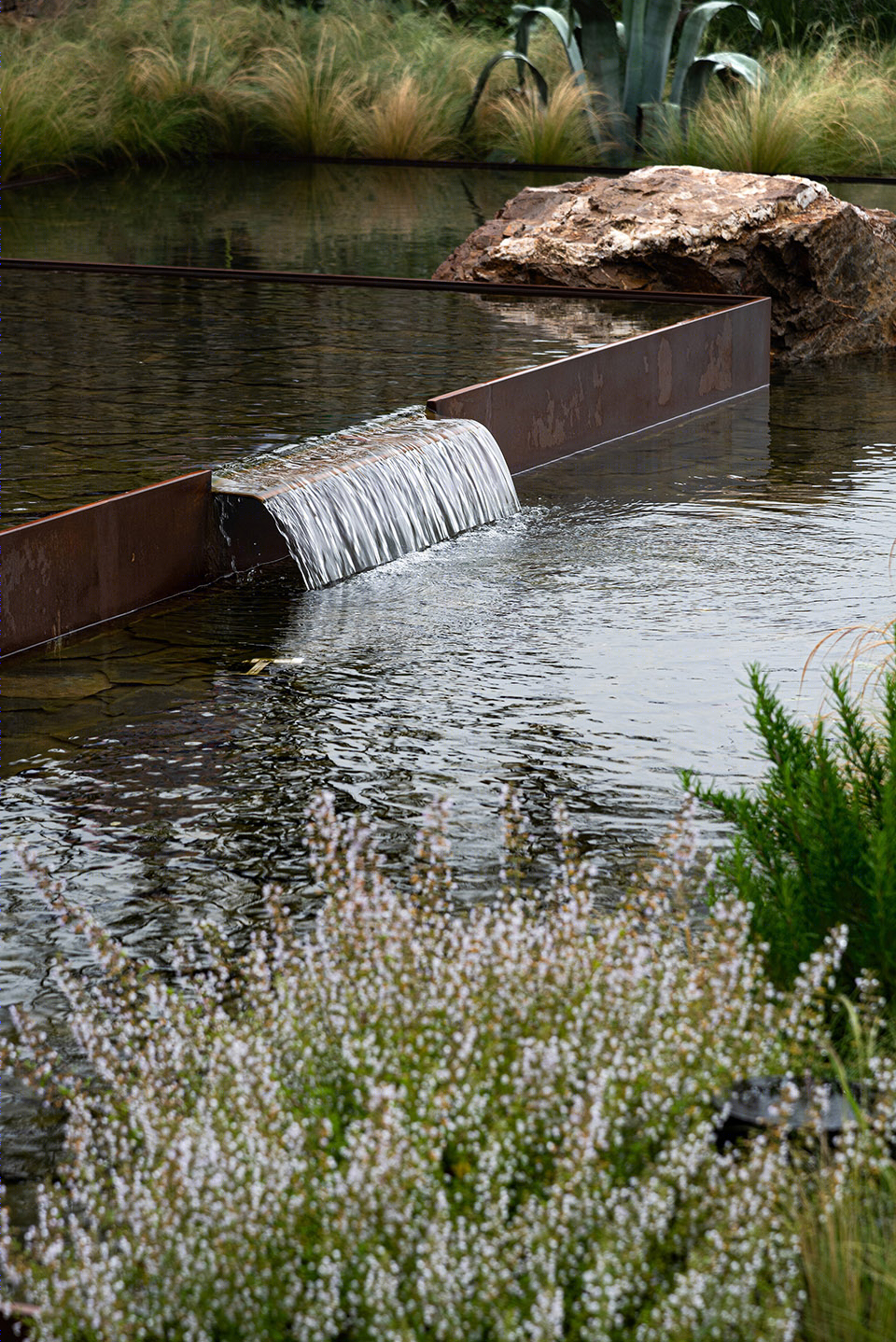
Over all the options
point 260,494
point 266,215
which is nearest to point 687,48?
point 266,215

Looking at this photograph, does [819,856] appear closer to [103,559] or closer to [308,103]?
[103,559]

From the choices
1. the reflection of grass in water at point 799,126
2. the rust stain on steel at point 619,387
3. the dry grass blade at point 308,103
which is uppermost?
the dry grass blade at point 308,103

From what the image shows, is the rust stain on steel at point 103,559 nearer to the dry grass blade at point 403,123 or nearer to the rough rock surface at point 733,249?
the rough rock surface at point 733,249

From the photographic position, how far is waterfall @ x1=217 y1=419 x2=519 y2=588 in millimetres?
6734

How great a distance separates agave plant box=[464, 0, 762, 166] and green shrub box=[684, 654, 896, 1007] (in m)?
16.9

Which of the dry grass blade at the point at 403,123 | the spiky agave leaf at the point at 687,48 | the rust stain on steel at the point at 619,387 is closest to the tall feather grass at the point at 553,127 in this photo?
the dry grass blade at the point at 403,123

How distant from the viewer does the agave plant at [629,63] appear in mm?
19672

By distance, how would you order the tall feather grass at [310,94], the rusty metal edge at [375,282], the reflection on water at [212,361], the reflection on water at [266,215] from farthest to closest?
the tall feather grass at [310,94] < the reflection on water at [266,215] < the rusty metal edge at [375,282] < the reflection on water at [212,361]

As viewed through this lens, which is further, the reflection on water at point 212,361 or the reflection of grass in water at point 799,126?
the reflection of grass in water at point 799,126

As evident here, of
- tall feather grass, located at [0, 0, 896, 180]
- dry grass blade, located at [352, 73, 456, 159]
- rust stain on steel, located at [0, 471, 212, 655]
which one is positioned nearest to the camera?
rust stain on steel, located at [0, 471, 212, 655]

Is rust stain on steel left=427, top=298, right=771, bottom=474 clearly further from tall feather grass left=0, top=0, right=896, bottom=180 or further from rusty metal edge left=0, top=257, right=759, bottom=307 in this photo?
tall feather grass left=0, top=0, right=896, bottom=180

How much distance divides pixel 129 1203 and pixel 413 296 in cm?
1009

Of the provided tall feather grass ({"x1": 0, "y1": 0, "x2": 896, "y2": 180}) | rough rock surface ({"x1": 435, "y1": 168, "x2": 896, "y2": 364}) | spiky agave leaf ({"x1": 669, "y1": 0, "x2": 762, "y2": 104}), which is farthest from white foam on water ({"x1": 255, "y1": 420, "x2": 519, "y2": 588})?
spiky agave leaf ({"x1": 669, "y1": 0, "x2": 762, "y2": 104})

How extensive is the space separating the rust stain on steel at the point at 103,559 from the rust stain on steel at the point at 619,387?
175cm
